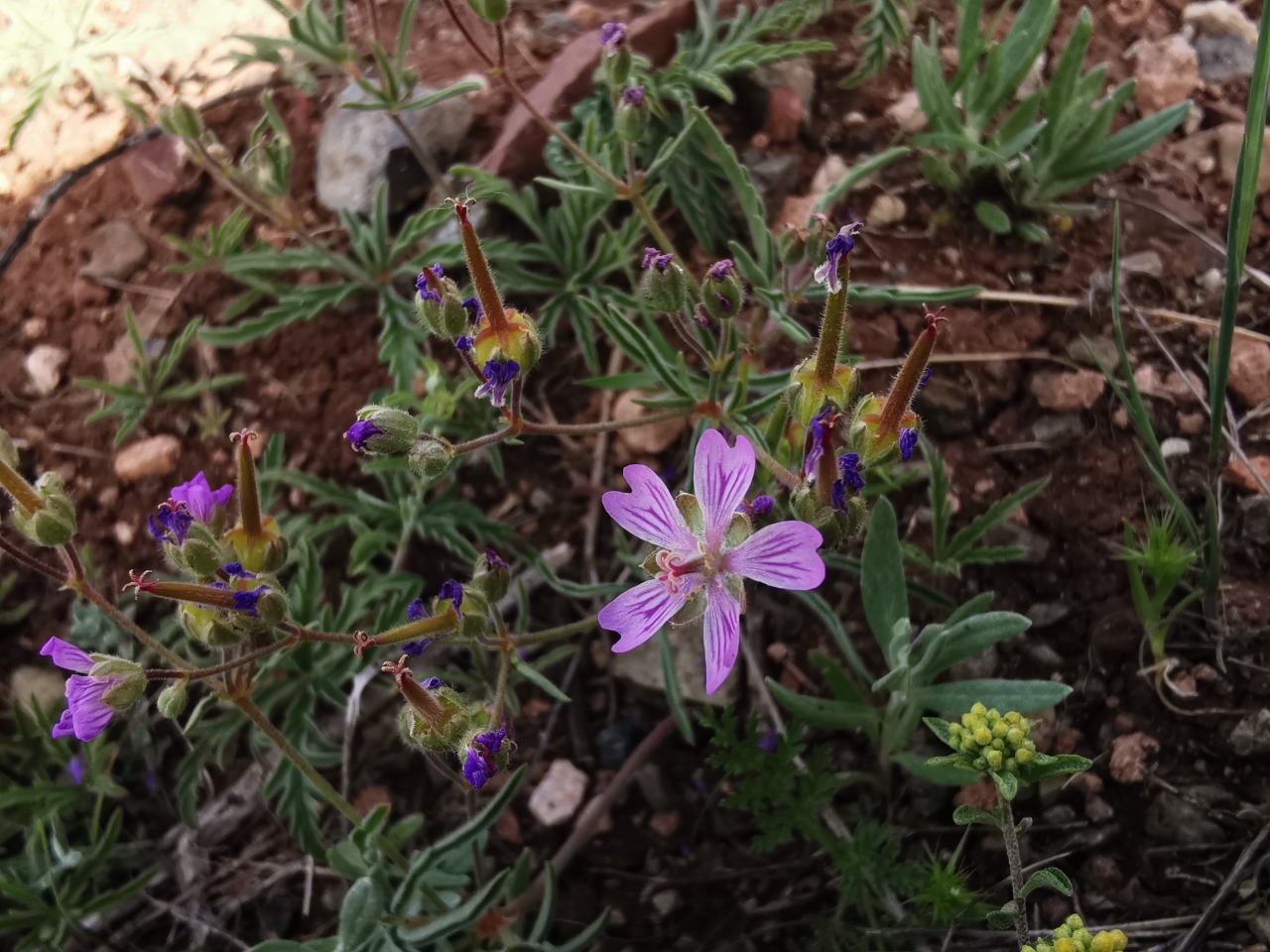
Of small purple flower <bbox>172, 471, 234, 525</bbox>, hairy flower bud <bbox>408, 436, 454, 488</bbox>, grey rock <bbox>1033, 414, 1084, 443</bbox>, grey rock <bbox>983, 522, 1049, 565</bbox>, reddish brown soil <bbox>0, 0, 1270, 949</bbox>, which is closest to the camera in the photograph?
hairy flower bud <bbox>408, 436, 454, 488</bbox>

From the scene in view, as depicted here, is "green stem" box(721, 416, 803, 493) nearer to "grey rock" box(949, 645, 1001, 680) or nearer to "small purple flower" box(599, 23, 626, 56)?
"grey rock" box(949, 645, 1001, 680)

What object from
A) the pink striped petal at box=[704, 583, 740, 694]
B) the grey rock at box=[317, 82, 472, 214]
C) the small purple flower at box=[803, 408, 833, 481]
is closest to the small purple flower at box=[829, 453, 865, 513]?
the small purple flower at box=[803, 408, 833, 481]

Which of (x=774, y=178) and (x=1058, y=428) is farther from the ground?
(x=774, y=178)

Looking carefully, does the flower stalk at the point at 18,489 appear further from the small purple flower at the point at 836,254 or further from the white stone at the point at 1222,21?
the white stone at the point at 1222,21

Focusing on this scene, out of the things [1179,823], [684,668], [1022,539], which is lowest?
[1179,823]

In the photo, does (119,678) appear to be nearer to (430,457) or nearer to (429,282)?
(430,457)

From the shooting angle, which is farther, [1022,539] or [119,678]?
[1022,539]

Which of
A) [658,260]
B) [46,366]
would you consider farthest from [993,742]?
[46,366]

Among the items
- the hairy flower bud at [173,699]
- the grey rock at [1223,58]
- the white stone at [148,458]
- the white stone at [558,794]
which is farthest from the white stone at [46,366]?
the grey rock at [1223,58]
